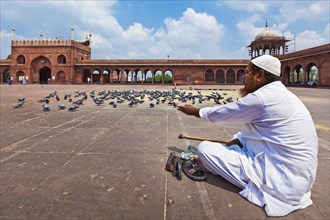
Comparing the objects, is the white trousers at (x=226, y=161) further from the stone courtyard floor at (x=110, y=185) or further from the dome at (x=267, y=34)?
the dome at (x=267, y=34)

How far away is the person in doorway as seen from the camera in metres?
1.53

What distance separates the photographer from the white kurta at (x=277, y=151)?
153cm

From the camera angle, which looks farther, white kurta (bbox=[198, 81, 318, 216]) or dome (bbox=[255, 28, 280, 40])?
dome (bbox=[255, 28, 280, 40])

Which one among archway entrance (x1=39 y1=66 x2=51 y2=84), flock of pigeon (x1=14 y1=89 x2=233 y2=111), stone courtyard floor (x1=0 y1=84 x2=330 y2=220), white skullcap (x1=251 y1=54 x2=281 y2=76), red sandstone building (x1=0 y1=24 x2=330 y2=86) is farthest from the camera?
archway entrance (x1=39 y1=66 x2=51 y2=84)

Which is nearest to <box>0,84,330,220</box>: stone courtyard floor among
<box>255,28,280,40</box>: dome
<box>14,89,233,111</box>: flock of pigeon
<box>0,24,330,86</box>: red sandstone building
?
<box>14,89,233,111</box>: flock of pigeon

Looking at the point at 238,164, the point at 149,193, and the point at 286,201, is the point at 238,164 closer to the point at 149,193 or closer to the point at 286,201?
the point at 286,201

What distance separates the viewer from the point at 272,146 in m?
1.61

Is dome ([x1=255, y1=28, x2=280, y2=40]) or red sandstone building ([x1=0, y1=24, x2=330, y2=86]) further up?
dome ([x1=255, y1=28, x2=280, y2=40])

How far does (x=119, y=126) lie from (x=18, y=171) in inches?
94.0

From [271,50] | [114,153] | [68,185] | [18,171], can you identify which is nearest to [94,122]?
[114,153]

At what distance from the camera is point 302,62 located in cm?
2809

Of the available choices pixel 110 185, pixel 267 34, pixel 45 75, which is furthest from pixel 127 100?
pixel 45 75

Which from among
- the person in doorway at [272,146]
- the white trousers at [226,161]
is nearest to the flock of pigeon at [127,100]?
the white trousers at [226,161]

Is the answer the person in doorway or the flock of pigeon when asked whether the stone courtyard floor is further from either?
the flock of pigeon
